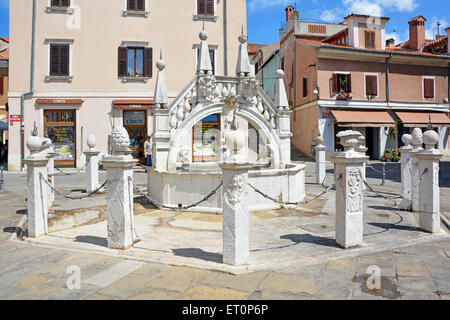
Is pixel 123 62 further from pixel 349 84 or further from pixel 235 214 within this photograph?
pixel 235 214

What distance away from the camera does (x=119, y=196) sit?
16.6 feet

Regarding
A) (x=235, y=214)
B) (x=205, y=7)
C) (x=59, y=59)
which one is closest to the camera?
(x=235, y=214)

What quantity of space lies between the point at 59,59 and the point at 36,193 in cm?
1554

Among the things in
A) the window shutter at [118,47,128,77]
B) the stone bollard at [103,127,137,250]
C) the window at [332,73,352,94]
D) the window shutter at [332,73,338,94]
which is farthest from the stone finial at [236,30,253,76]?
the window at [332,73,352,94]

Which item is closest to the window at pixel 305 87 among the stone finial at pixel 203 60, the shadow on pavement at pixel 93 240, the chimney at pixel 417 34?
the chimney at pixel 417 34

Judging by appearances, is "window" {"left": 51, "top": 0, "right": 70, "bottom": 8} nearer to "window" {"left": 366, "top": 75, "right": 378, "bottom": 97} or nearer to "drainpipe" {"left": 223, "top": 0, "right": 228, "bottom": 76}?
"drainpipe" {"left": 223, "top": 0, "right": 228, "bottom": 76}

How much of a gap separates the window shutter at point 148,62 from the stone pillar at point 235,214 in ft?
54.3

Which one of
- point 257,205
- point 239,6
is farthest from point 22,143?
point 257,205

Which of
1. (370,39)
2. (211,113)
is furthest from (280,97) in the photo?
(370,39)

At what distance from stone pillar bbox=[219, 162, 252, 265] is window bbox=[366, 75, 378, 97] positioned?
74.6 feet

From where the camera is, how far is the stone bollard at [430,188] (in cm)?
589

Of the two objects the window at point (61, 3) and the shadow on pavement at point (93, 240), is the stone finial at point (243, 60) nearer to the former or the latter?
the shadow on pavement at point (93, 240)

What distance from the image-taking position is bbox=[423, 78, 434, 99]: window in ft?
83.9

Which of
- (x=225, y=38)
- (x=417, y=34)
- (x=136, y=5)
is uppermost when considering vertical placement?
(x=417, y=34)
